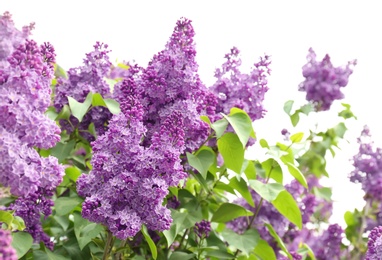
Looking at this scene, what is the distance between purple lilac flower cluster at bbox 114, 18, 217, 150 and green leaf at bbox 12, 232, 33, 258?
38 centimetres

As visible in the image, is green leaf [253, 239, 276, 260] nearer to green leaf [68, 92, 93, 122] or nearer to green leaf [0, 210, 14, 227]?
green leaf [68, 92, 93, 122]

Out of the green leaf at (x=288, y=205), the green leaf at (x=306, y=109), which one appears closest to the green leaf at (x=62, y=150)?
the green leaf at (x=288, y=205)

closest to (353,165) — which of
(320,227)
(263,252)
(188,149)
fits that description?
(320,227)

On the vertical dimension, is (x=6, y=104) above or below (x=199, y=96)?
below

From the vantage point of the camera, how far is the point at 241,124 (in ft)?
5.54

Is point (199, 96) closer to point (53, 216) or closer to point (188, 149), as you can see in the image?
point (188, 149)

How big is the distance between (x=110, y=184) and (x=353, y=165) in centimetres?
159

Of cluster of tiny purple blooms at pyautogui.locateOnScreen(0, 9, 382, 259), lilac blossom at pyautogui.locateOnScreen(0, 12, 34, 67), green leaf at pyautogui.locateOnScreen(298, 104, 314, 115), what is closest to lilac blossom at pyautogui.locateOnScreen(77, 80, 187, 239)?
cluster of tiny purple blooms at pyautogui.locateOnScreen(0, 9, 382, 259)

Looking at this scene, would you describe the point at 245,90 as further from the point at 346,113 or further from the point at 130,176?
the point at 346,113

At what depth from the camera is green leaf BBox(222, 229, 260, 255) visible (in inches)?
74.7

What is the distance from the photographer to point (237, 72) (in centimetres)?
203

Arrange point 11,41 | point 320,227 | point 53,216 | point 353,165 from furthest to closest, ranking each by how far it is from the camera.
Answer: point 320,227 → point 353,165 → point 11,41 → point 53,216

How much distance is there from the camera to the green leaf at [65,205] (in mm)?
1692

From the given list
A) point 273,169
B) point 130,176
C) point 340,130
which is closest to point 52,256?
point 130,176
